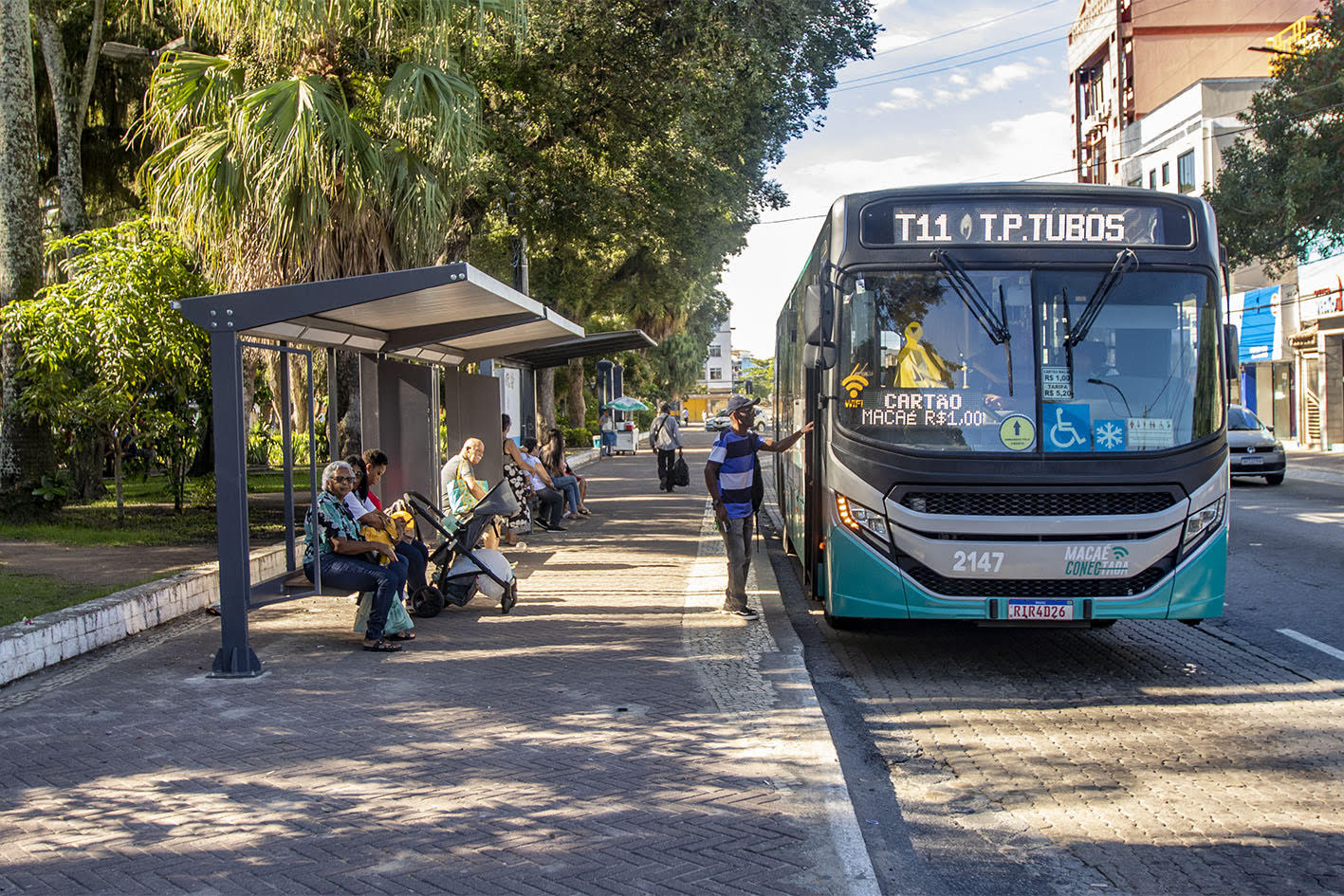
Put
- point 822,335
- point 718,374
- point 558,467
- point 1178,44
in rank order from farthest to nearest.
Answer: point 718,374
point 1178,44
point 558,467
point 822,335

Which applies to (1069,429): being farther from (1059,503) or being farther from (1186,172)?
(1186,172)

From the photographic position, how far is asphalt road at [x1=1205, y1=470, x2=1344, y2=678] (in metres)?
8.53

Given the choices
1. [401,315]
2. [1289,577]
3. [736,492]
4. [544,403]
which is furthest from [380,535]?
[544,403]

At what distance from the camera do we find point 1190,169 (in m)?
40.2

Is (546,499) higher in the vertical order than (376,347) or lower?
lower

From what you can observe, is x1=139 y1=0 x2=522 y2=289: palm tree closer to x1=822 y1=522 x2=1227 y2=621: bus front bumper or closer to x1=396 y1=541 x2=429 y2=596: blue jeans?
x1=396 y1=541 x2=429 y2=596: blue jeans

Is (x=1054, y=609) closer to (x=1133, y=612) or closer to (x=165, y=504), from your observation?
(x=1133, y=612)

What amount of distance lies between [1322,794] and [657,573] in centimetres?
758

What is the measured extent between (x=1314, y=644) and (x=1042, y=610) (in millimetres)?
2414

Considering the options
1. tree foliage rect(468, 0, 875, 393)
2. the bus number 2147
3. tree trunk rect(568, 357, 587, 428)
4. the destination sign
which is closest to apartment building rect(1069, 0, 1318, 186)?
tree trunk rect(568, 357, 587, 428)

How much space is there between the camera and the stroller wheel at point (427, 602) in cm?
955

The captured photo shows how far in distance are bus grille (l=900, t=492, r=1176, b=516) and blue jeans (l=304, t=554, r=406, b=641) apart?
3657mm

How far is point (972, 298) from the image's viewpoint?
7.63 meters

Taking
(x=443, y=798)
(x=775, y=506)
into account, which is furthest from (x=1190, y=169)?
(x=443, y=798)
